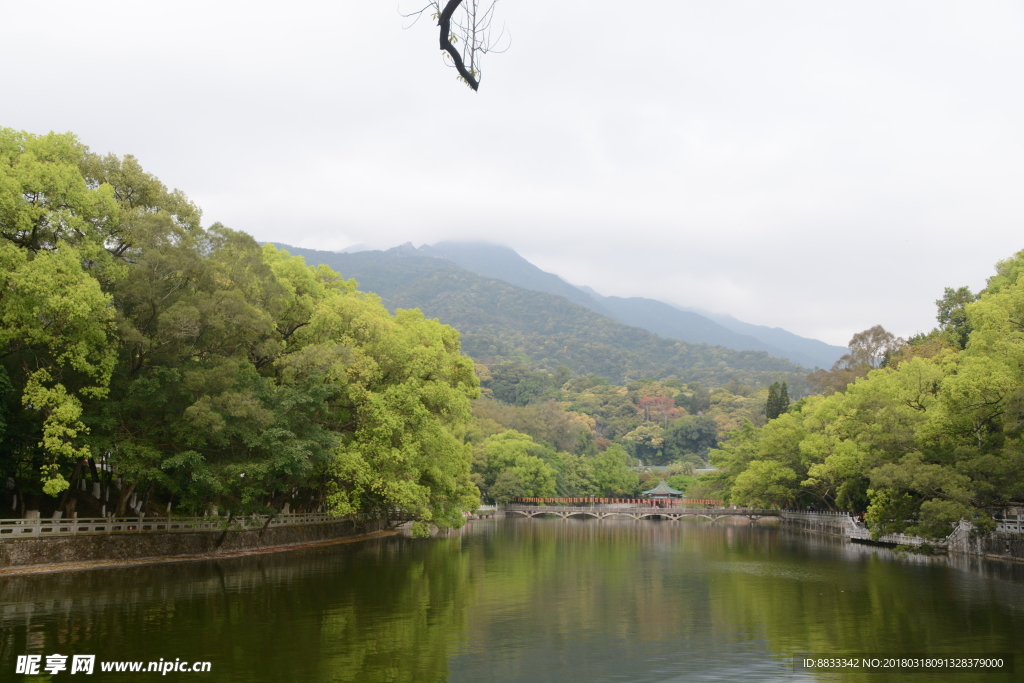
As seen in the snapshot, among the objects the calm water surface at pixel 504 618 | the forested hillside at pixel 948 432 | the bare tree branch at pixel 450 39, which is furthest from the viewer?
the forested hillside at pixel 948 432

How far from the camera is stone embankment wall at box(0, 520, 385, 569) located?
82.1 ft

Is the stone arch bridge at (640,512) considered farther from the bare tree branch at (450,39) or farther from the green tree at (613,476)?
the bare tree branch at (450,39)

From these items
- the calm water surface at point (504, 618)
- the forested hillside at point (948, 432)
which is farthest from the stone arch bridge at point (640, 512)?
the calm water surface at point (504, 618)

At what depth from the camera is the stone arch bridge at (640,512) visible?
306ft

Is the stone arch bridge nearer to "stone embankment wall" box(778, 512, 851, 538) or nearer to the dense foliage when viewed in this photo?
"stone embankment wall" box(778, 512, 851, 538)

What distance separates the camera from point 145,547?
29844mm

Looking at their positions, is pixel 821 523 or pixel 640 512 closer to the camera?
pixel 821 523

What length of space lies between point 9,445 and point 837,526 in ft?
179

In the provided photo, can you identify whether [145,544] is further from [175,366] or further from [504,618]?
[504,618]

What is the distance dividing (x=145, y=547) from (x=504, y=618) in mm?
16838

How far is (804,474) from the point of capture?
2584 inches

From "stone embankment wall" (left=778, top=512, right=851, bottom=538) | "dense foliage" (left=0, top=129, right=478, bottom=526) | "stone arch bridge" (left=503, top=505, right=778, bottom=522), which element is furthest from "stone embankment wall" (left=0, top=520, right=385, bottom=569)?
"stone arch bridge" (left=503, top=505, right=778, bottom=522)

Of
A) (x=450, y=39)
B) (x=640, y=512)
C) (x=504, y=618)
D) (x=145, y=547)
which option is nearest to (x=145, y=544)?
(x=145, y=547)

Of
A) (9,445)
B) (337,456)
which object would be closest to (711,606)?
(337,456)
